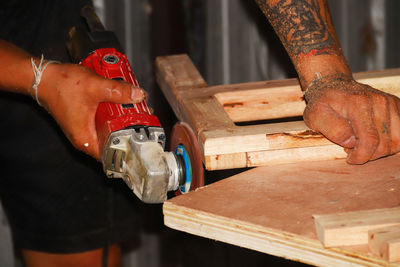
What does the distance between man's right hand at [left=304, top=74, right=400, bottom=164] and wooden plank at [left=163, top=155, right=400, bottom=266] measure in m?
0.05

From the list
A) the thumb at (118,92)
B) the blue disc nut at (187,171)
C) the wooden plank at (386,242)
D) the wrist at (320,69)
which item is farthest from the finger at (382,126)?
the thumb at (118,92)

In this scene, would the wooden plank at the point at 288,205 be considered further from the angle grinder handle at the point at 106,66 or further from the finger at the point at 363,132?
the angle grinder handle at the point at 106,66

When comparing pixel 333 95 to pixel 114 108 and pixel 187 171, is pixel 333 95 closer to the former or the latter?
pixel 187 171

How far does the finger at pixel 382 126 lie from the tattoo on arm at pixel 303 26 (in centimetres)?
25

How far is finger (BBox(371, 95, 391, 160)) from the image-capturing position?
1154 millimetres

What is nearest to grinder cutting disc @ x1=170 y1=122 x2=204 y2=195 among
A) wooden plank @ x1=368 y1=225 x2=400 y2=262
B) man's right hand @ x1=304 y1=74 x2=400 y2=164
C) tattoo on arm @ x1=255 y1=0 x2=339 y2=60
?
man's right hand @ x1=304 y1=74 x2=400 y2=164

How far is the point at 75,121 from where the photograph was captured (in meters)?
Result: 1.31

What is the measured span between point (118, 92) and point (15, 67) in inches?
13.3

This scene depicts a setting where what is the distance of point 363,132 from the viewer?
1134mm

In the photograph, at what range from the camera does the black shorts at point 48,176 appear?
183 centimetres

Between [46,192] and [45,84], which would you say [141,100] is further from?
[46,192]

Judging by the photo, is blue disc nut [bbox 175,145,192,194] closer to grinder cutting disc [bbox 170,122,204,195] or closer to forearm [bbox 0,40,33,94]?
grinder cutting disc [bbox 170,122,204,195]

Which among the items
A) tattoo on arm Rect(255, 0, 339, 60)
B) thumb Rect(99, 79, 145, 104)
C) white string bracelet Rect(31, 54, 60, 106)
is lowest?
thumb Rect(99, 79, 145, 104)

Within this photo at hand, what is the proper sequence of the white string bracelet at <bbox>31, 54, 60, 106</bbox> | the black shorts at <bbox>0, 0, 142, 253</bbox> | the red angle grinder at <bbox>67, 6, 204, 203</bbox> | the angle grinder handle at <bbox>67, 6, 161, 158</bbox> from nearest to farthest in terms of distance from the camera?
the red angle grinder at <bbox>67, 6, 204, 203</bbox> → the angle grinder handle at <bbox>67, 6, 161, 158</bbox> → the white string bracelet at <bbox>31, 54, 60, 106</bbox> → the black shorts at <bbox>0, 0, 142, 253</bbox>
